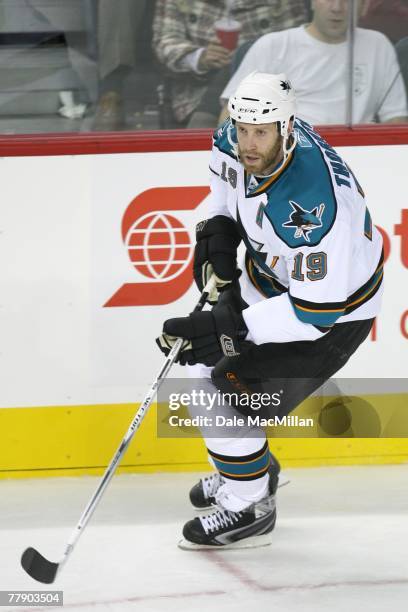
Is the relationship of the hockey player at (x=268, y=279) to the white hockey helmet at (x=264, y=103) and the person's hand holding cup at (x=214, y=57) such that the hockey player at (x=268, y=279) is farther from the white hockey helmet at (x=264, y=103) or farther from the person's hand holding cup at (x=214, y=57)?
the person's hand holding cup at (x=214, y=57)

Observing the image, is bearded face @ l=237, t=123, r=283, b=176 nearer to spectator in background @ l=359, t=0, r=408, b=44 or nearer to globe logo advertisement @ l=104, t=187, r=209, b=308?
globe logo advertisement @ l=104, t=187, r=209, b=308

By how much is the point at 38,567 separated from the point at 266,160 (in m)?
1.14

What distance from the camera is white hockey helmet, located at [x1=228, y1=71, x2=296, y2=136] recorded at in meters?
2.92

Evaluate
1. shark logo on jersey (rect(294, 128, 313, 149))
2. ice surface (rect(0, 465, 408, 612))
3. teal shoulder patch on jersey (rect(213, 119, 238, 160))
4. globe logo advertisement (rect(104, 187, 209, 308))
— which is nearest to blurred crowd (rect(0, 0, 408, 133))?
globe logo advertisement (rect(104, 187, 209, 308))

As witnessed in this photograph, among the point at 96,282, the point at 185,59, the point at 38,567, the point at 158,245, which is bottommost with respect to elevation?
the point at 38,567

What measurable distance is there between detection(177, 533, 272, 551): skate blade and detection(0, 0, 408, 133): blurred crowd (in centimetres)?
134

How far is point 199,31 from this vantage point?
12.6 feet

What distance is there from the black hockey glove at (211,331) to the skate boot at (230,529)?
0.57 metres

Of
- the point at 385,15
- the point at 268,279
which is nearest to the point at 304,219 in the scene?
the point at 268,279

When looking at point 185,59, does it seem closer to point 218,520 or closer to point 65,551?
point 218,520

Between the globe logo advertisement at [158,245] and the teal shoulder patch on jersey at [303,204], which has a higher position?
the teal shoulder patch on jersey at [303,204]

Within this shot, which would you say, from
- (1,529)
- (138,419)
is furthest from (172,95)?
(1,529)

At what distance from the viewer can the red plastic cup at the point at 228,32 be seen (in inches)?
151

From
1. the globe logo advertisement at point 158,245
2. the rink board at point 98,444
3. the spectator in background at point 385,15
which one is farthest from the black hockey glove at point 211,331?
the spectator in background at point 385,15
